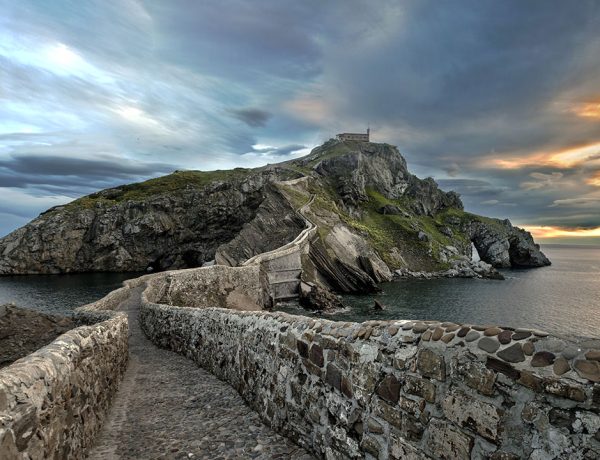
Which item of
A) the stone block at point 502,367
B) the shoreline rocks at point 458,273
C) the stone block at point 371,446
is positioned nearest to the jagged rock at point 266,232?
the shoreline rocks at point 458,273

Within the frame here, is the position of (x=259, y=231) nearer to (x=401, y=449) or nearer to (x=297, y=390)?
(x=297, y=390)

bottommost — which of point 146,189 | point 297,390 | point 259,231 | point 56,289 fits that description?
point 56,289

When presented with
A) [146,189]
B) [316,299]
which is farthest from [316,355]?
[146,189]

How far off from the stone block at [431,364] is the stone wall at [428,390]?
0.04 ft

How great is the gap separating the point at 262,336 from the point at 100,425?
4567 mm

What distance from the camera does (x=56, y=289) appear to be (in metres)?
74.0

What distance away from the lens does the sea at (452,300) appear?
50.6 meters

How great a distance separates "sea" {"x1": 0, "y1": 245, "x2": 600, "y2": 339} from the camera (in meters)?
50.6

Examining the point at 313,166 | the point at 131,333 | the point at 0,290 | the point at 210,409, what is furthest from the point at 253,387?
the point at 313,166

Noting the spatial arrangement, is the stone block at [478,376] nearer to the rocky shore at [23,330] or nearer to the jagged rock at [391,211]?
the rocky shore at [23,330]

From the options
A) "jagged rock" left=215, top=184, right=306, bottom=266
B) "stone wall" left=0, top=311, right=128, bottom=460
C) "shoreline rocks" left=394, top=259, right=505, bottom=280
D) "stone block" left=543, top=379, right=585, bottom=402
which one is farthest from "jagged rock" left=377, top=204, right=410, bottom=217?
"stone block" left=543, top=379, right=585, bottom=402

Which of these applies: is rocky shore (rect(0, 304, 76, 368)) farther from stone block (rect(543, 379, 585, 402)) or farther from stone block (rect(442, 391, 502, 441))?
stone block (rect(543, 379, 585, 402))

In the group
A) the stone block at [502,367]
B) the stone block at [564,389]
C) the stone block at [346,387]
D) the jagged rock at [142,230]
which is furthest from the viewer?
the jagged rock at [142,230]

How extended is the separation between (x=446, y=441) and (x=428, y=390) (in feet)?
1.97
